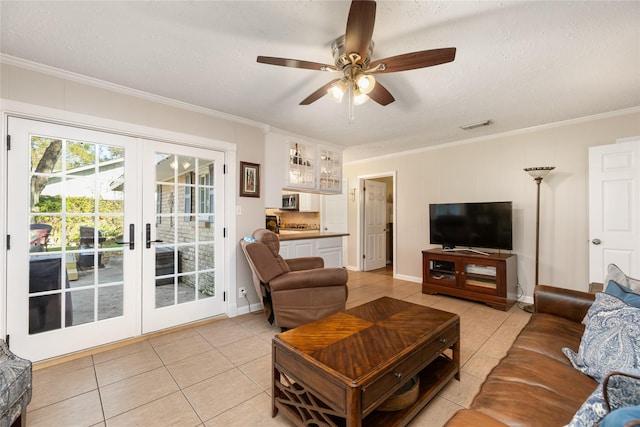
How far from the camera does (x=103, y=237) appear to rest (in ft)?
8.13

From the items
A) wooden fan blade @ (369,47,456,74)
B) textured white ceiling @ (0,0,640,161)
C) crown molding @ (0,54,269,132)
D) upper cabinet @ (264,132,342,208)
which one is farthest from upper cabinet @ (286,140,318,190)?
wooden fan blade @ (369,47,456,74)

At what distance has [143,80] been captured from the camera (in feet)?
7.71

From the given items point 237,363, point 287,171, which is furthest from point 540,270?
point 237,363

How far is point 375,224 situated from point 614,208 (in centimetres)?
367

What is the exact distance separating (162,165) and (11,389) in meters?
2.02

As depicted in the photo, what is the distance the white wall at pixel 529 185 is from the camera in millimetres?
3238

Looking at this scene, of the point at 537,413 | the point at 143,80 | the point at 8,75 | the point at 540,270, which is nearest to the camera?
the point at 537,413

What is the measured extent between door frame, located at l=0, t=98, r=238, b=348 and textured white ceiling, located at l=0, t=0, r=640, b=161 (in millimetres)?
360

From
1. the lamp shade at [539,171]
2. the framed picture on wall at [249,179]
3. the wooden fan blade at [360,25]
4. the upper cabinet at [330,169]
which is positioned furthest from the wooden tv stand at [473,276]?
the wooden fan blade at [360,25]

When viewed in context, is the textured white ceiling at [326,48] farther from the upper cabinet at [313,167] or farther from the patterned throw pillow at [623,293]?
the patterned throw pillow at [623,293]

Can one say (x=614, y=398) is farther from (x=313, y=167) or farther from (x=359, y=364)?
(x=313, y=167)

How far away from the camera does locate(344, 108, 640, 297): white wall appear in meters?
3.24

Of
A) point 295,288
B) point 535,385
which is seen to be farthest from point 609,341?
point 295,288

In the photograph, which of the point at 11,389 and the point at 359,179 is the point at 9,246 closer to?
the point at 11,389
